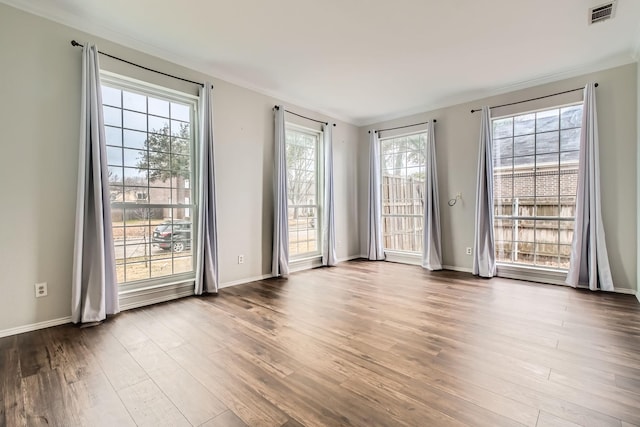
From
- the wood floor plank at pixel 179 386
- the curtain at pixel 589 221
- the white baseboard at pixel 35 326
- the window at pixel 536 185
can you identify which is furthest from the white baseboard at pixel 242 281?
the curtain at pixel 589 221

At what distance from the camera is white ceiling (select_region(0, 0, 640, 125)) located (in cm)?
267

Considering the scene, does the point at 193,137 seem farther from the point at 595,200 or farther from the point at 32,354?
the point at 595,200

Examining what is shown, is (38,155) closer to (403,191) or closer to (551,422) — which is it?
(551,422)

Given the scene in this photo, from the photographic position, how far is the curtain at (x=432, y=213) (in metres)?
5.12

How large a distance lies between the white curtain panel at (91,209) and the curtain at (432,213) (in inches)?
176

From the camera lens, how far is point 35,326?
262cm

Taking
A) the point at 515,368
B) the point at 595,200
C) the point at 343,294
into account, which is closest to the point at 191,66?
the point at 343,294

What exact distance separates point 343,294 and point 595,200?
131 inches

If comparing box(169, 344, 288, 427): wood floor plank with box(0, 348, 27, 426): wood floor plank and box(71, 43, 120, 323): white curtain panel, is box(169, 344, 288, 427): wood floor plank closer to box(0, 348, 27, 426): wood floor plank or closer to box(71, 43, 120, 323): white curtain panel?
box(0, 348, 27, 426): wood floor plank

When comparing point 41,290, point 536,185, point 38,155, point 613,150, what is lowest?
point 41,290

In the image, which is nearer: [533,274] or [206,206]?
[206,206]

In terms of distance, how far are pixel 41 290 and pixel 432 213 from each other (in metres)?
5.08

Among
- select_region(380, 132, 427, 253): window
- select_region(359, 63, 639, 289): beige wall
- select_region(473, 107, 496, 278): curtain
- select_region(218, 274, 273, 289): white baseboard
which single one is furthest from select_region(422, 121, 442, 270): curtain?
select_region(218, 274, 273, 289): white baseboard

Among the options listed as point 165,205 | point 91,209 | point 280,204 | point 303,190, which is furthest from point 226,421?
point 303,190
